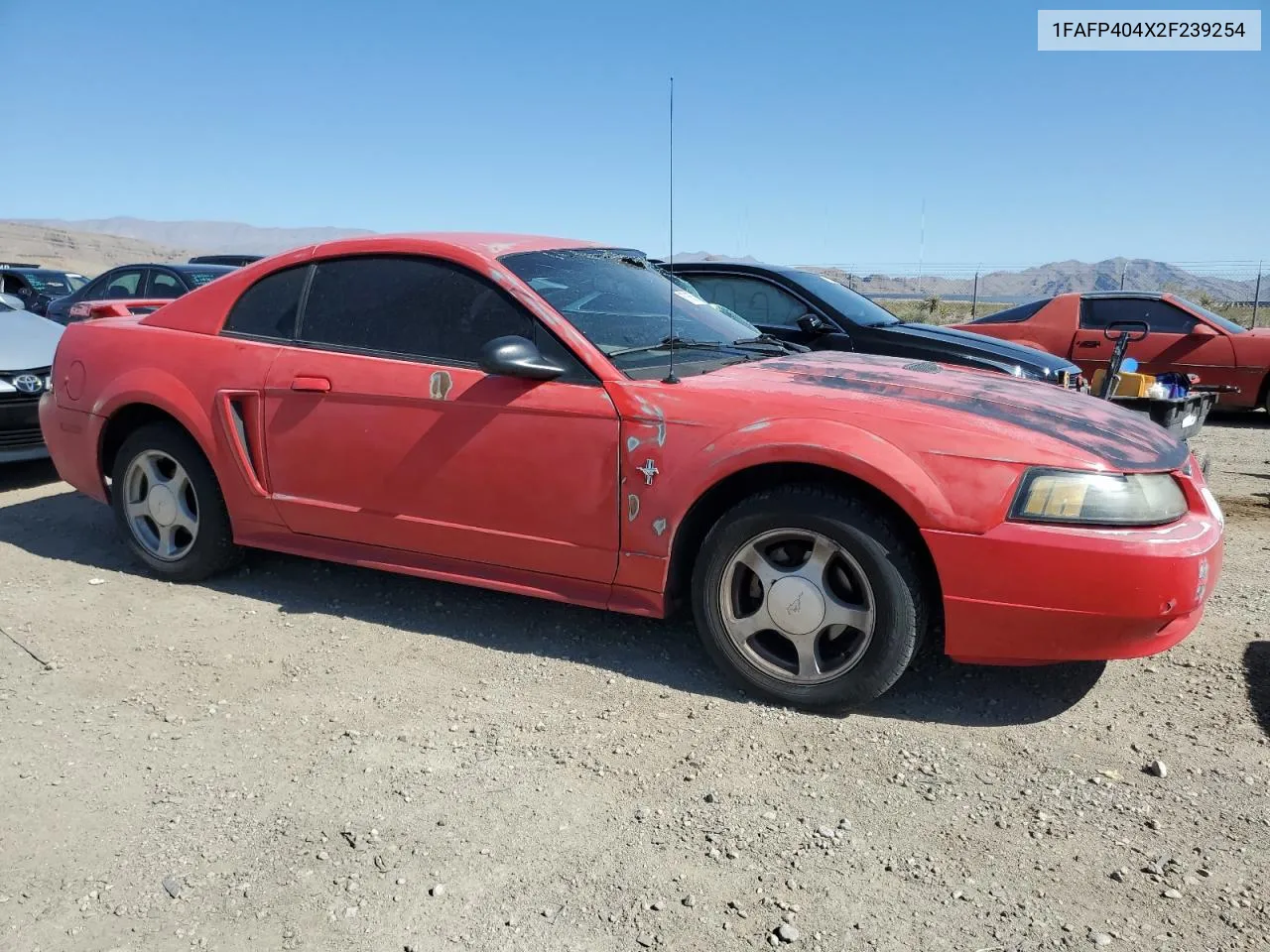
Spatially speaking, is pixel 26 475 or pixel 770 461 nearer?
pixel 770 461

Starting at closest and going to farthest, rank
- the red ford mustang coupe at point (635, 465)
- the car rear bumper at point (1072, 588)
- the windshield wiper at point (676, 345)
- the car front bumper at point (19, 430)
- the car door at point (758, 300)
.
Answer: the car rear bumper at point (1072, 588), the red ford mustang coupe at point (635, 465), the windshield wiper at point (676, 345), the car front bumper at point (19, 430), the car door at point (758, 300)

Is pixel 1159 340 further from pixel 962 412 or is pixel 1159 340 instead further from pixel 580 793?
pixel 580 793

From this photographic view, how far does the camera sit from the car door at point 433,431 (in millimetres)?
3334

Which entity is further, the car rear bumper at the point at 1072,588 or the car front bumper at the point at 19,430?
the car front bumper at the point at 19,430

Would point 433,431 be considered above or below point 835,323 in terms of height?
below

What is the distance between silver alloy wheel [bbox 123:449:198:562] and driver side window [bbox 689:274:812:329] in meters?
3.76

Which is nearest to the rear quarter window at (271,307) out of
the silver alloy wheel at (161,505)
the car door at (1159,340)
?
the silver alloy wheel at (161,505)

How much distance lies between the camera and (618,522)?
3273 millimetres

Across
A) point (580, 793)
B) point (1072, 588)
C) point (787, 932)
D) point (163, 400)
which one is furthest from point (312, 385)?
point (1072, 588)

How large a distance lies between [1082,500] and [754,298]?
14.4ft

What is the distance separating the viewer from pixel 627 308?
3797 millimetres

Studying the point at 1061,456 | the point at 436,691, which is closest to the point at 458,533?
the point at 436,691

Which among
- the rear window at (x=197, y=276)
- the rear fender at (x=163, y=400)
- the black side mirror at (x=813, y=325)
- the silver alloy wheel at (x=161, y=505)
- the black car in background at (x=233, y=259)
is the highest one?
the black car in background at (x=233, y=259)

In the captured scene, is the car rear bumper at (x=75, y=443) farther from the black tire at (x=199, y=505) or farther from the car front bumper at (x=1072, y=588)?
the car front bumper at (x=1072, y=588)
